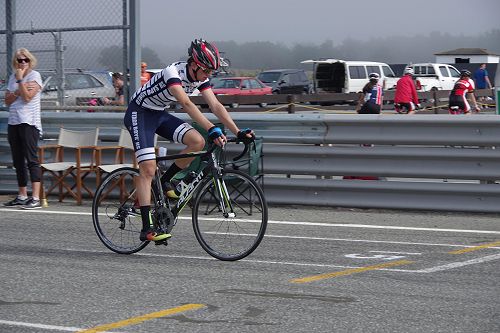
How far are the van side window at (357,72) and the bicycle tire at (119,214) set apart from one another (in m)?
39.4

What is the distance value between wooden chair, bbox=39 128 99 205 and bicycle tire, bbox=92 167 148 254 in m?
4.07

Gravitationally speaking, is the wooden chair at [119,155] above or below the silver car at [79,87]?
below

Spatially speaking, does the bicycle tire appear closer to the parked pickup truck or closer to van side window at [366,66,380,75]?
the parked pickup truck

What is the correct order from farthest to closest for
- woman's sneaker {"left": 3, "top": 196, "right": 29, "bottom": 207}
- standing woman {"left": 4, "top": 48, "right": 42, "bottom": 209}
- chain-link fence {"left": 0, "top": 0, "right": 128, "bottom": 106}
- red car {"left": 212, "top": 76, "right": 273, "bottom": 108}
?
red car {"left": 212, "top": 76, "right": 273, "bottom": 108}, chain-link fence {"left": 0, "top": 0, "right": 128, "bottom": 106}, woman's sneaker {"left": 3, "top": 196, "right": 29, "bottom": 207}, standing woman {"left": 4, "top": 48, "right": 42, "bottom": 209}

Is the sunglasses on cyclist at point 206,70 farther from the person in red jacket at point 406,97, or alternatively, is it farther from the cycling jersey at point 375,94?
the person in red jacket at point 406,97

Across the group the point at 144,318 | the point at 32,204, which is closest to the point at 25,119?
the point at 32,204

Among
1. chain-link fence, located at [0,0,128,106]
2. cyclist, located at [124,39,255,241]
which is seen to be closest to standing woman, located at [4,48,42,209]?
chain-link fence, located at [0,0,128,106]

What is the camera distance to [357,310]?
654cm

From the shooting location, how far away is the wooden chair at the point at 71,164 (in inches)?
530

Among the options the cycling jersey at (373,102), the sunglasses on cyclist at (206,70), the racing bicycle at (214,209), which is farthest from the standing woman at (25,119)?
the cycling jersey at (373,102)

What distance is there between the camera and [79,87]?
51.6ft

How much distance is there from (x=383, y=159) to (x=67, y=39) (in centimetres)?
484

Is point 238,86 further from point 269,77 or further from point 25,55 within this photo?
point 25,55

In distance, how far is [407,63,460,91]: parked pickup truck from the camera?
162 ft
